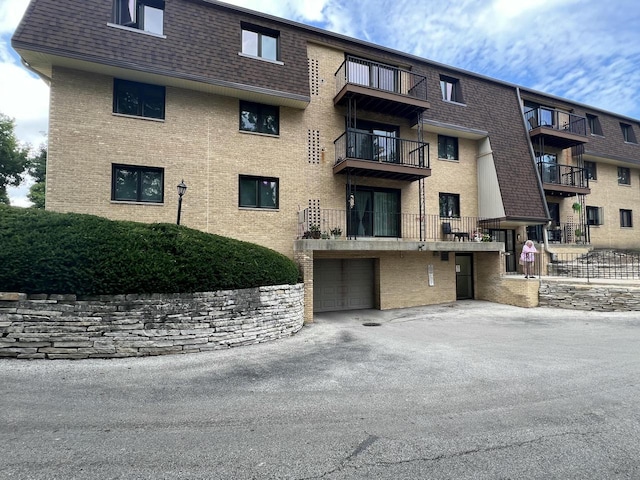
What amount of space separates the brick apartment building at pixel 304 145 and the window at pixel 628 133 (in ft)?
21.9

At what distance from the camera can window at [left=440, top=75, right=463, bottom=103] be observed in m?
16.0

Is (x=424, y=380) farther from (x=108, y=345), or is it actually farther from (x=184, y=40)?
(x=184, y=40)

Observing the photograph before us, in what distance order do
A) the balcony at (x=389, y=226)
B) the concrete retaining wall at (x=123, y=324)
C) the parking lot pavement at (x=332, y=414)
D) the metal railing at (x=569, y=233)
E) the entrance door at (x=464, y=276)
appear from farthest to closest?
the metal railing at (x=569, y=233) < the entrance door at (x=464, y=276) < the balcony at (x=389, y=226) < the concrete retaining wall at (x=123, y=324) < the parking lot pavement at (x=332, y=414)

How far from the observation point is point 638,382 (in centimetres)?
539

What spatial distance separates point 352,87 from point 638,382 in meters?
11.5

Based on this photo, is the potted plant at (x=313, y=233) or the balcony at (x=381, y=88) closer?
the potted plant at (x=313, y=233)

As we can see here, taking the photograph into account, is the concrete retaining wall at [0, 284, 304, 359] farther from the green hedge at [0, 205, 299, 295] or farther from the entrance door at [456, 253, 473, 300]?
the entrance door at [456, 253, 473, 300]

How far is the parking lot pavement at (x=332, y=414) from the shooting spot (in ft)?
10.5

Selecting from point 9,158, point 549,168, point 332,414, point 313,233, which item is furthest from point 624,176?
point 9,158

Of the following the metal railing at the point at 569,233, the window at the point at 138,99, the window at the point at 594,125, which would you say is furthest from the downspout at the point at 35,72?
the window at the point at 594,125

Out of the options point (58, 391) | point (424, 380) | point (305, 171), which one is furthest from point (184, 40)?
point (424, 380)

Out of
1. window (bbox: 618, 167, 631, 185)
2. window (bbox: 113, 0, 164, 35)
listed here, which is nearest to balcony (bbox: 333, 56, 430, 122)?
window (bbox: 113, 0, 164, 35)

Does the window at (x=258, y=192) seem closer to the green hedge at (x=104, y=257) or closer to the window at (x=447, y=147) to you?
the green hedge at (x=104, y=257)

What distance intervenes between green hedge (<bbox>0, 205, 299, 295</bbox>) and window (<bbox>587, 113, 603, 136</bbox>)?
2358cm
